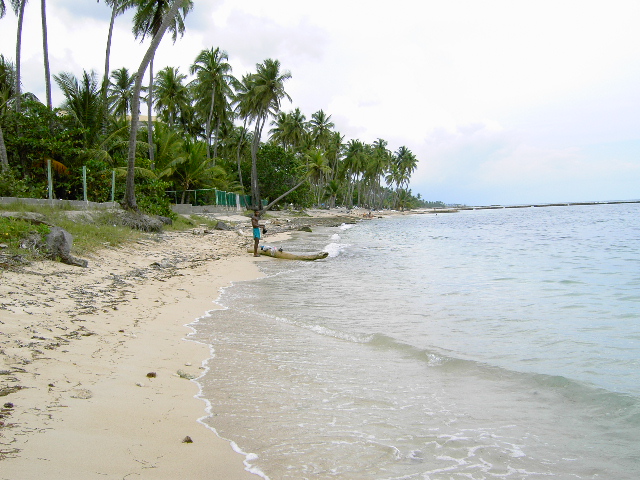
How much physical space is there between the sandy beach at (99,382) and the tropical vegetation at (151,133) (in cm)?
1021

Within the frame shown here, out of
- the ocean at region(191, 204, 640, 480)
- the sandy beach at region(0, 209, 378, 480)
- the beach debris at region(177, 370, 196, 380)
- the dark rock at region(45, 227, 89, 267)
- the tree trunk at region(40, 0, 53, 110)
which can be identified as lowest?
the ocean at region(191, 204, 640, 480)

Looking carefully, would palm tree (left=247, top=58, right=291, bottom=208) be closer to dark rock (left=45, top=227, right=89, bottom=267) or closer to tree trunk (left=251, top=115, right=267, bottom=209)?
tree trunk (left=251, top=115, right=267, bottom=209)

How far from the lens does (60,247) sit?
326 inches

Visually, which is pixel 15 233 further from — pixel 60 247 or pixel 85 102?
pixel 85 102

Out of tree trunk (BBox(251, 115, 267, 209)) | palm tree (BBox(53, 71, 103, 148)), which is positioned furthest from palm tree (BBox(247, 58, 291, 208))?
palm tree (BBox(53, 71, 103, 148))

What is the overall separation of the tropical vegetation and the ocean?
11.1m

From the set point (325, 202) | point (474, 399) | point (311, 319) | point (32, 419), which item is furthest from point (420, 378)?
point (325, 202)

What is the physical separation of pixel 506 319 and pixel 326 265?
7389 millimetres

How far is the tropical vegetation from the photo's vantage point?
55.8ft

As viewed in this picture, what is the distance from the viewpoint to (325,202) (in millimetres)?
89312

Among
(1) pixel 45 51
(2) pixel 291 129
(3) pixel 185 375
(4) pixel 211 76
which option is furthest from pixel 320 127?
(3) pixel 185 375

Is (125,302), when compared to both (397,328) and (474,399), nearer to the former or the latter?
(397,328)

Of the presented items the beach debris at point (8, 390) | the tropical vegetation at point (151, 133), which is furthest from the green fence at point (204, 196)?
the beach debris at point (8, 390)

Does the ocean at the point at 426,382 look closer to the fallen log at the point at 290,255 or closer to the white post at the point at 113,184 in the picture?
the fallen log at the point at 290,255
